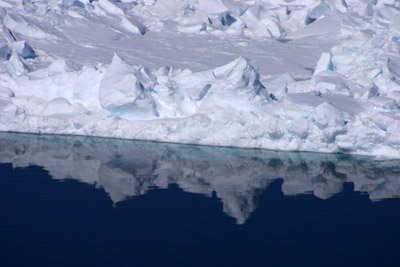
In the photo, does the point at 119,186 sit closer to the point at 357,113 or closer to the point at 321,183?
the point at 321,183

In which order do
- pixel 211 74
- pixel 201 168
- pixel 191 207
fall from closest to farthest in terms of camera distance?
pixel 191 207 → pixel 201 168 → pixel 211 74

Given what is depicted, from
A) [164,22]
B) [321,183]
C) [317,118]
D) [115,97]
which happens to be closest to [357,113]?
[317,118]

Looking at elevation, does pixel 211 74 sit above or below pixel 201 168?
above

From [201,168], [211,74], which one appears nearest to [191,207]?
[201,168]

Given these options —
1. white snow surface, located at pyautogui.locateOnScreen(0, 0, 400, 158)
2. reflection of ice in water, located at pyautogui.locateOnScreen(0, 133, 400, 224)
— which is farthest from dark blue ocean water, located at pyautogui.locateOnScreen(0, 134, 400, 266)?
white snow surface, located at pyautogui.locateOnScreen(0, 0, 400, 158)

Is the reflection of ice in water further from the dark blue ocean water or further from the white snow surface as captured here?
the white snow surface

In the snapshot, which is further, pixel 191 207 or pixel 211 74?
pixel 211 74

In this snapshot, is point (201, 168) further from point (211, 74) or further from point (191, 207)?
point (211, 74)
